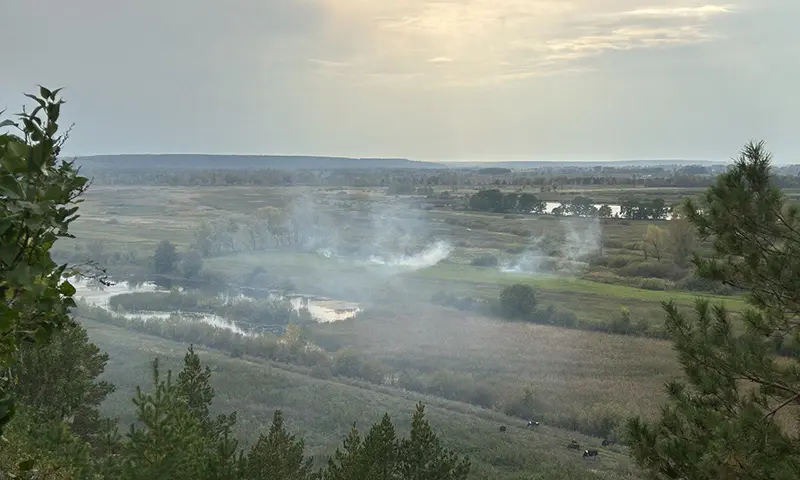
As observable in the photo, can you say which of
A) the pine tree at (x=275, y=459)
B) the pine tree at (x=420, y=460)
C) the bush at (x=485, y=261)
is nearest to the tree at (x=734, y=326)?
the pine tree at (x=420, y=460)

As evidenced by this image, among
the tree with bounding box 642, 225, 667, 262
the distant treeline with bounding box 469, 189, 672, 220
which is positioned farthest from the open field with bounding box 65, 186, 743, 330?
the distant treeline with bounding box 469, 189, 672, 220

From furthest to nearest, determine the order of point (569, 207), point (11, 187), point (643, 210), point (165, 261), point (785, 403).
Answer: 1. point (569, 207)
2. point (643, 210)
3. point (165, 261)
4. point (785, 403)
5. point (11, 187)

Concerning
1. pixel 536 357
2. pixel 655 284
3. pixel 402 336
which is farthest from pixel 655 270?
pixel 402 336

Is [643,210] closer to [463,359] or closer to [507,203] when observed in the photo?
[507,203]

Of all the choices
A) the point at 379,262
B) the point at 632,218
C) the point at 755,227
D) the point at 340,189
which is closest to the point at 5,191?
the point at 755,227

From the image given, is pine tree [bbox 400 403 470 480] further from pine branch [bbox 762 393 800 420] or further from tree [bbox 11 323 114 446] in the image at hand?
pine branch [bbox 762 393 800 420]

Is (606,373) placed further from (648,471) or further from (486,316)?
(648,471)

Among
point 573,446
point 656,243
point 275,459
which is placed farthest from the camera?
point 656,243

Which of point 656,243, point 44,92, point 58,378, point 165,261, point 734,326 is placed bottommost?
point 165,261
